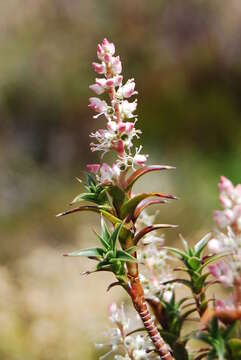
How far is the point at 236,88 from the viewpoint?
2.90 meters

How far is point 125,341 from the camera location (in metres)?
0.37

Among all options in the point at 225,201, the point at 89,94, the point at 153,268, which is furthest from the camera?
the point at 89,94

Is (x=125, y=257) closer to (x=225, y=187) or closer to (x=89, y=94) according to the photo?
(x=225, y=187)

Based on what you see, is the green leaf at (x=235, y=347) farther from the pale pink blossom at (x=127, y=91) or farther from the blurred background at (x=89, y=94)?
the blurred background at (x=89, y=94)

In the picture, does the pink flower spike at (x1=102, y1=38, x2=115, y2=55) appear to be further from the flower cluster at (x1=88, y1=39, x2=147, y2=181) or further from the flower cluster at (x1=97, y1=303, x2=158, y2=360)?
the flower cluster at (x1=97, y1=303, x2=158, y2=360)

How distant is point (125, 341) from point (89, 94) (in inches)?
102

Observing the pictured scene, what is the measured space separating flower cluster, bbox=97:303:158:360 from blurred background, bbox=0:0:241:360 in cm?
143

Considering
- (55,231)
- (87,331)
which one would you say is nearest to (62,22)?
(55,231)

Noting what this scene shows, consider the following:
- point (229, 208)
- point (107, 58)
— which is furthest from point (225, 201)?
point (107, 58)

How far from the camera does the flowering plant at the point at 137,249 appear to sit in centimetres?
28

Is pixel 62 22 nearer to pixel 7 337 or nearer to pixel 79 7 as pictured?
pixel 79 7

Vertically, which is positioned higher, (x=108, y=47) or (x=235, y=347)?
(x=108, y=47)

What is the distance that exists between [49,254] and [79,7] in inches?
77.8

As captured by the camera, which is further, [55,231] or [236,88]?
[236,88]
